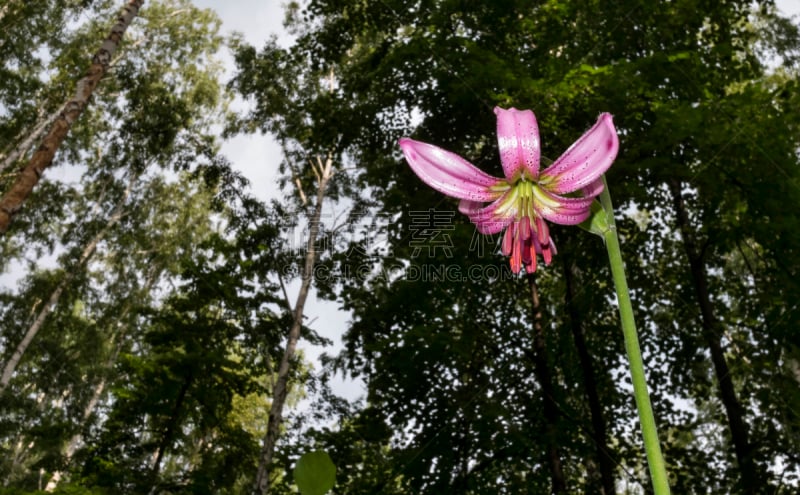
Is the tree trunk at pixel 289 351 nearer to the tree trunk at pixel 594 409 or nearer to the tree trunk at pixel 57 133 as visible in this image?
the tree trunk at pixel 594 409

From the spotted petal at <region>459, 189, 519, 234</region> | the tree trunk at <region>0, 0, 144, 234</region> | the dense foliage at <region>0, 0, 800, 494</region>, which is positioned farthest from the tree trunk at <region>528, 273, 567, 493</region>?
the spotted petal at <region>459, 189, 519, 234</region>

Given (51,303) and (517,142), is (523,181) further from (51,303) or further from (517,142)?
(51,303)

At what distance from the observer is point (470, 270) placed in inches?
271

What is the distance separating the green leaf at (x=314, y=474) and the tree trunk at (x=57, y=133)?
16.2 ft

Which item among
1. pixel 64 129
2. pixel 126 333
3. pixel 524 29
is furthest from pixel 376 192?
pixel 126 333

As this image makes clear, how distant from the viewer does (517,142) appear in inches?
25.9

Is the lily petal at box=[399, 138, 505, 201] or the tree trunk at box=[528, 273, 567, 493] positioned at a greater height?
the tree trunk at box=[528, 273, 567, 493]

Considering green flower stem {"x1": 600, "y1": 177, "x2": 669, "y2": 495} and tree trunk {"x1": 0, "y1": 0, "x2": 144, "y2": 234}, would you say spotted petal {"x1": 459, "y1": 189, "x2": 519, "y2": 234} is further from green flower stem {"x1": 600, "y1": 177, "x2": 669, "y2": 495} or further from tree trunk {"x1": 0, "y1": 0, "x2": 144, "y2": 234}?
tree trunk {"x1": 0, "y1": 0, "x2": 144, "y2": 234}

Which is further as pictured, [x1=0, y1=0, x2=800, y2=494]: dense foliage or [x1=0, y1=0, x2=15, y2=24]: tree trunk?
[x1=0, y1=0, x2=15, y2=24]: tree trunk

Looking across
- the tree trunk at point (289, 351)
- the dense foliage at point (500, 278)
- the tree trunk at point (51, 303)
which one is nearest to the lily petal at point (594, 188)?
the dense foliage at point (500, 278)

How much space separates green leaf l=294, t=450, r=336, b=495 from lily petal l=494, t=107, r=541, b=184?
35 cm

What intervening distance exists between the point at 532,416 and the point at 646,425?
673 cm

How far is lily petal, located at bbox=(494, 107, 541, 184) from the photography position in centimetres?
59

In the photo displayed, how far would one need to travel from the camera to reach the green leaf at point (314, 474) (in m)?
0.38
